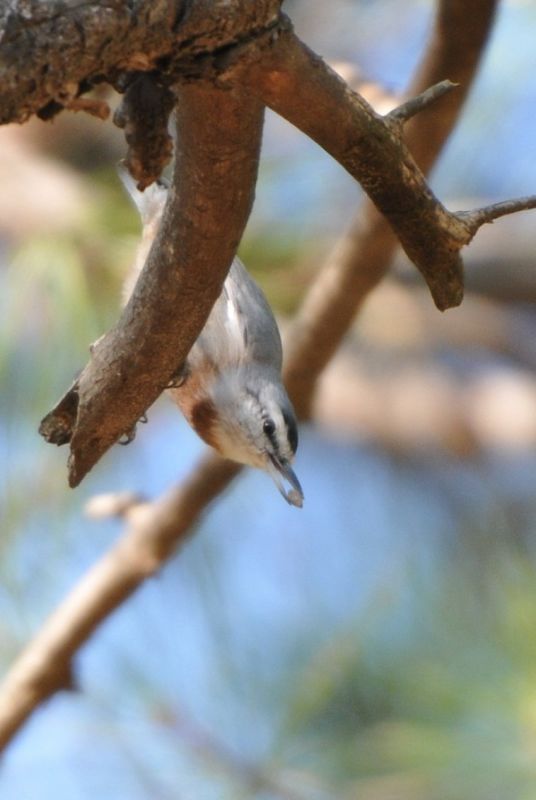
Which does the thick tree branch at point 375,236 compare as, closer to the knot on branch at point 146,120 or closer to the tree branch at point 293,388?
the tree branch at point 293,388

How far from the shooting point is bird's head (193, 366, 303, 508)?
4.26ft

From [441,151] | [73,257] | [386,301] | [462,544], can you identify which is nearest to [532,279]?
[386,301]

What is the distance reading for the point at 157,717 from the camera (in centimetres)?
172

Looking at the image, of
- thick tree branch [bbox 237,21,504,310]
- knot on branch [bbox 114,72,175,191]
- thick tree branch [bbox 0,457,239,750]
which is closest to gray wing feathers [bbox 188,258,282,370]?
thick tree branch [bbox 0,457,239,750]

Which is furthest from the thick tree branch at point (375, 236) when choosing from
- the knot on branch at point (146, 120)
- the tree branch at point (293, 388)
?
the knot on branch at point (146, 120)

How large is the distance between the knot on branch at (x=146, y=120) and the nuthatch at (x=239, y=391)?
0.63 metres

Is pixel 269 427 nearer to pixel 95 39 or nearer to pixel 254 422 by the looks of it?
pixel 254 422

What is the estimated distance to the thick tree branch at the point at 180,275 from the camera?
659 mm

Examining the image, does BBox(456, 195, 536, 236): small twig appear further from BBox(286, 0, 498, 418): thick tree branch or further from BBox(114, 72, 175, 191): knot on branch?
BBox(286, 0, 498, 418): thick tree branch

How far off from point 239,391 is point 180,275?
579mm

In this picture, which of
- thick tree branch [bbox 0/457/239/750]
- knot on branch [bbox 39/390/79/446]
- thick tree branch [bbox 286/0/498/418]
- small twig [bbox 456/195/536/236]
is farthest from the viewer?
thick tree branch [bbox 0/457/239/750]

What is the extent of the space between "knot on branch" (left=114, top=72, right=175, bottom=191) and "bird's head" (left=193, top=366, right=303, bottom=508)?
0.66 meters

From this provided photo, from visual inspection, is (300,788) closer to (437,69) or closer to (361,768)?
(361,768)

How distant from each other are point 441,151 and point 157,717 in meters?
0.83
